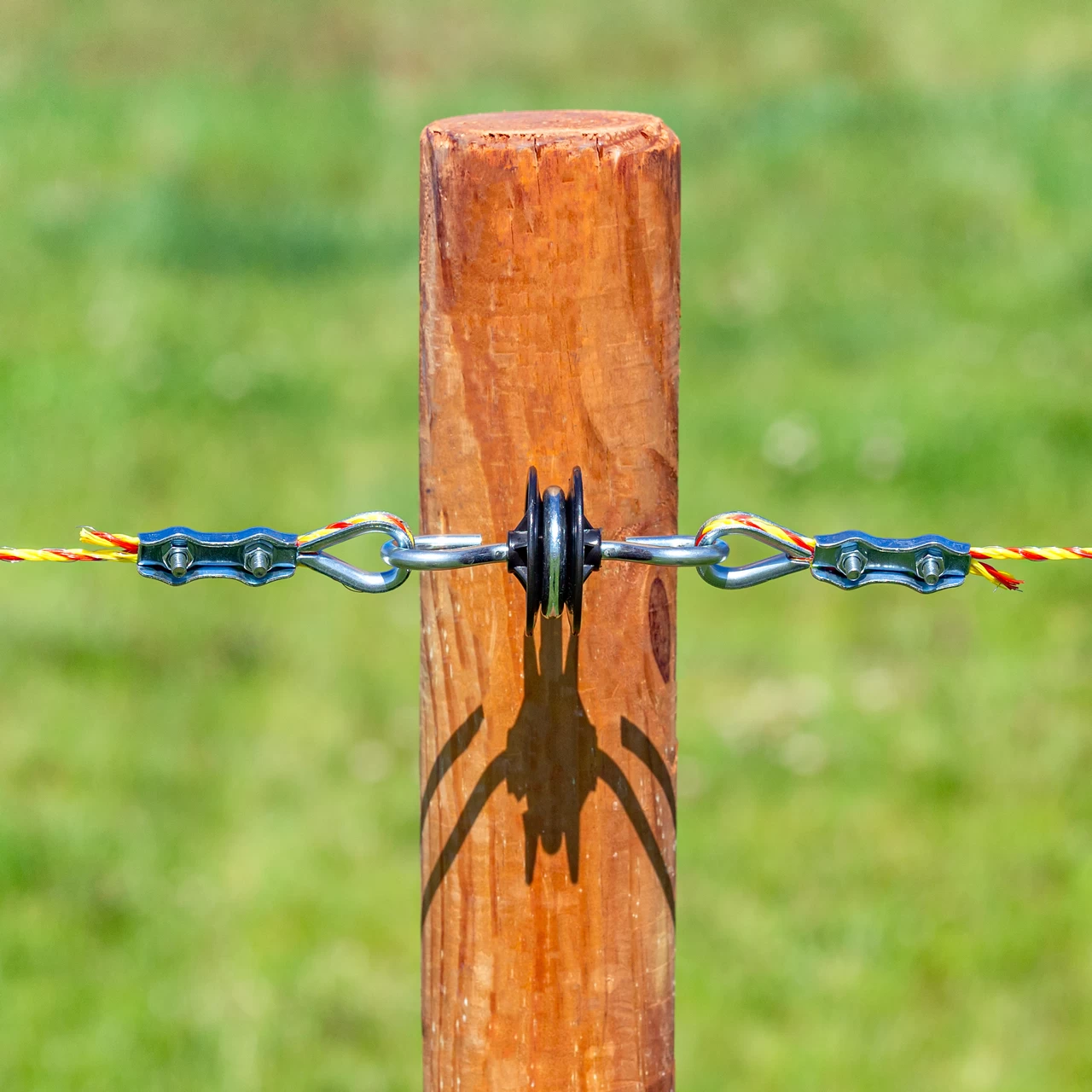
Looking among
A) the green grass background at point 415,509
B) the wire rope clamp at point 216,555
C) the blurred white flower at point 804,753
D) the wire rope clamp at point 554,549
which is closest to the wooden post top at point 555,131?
the wire rope clamp at point 554,549

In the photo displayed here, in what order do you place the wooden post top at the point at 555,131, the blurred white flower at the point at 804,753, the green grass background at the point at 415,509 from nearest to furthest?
the wooden post top at the point at 555,131 < the green grass background at the point at 415,509 < the blurred white flower at the point at 804,753

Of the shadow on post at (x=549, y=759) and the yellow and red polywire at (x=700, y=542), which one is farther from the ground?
the yellow and red polywire at (x=700, y=542)

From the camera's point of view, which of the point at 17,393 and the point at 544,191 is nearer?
the point at 544,191

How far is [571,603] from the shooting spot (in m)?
1.54

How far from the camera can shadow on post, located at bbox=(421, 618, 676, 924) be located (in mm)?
1693

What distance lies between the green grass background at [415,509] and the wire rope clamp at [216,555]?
7.45 feet

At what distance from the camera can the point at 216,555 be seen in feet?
5.26

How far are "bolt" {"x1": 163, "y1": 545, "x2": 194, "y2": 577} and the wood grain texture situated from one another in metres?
0.26

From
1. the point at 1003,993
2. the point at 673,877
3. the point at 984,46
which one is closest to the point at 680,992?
the point at 1003,993

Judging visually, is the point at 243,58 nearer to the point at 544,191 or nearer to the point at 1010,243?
the point at 1010,243

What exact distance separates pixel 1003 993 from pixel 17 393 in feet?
16.5

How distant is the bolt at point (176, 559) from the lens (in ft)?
5.22

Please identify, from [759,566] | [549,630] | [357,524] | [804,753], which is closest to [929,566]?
[759,566]

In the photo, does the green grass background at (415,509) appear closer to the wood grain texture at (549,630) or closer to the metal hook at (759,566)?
the wood grain texture at (549,630)
